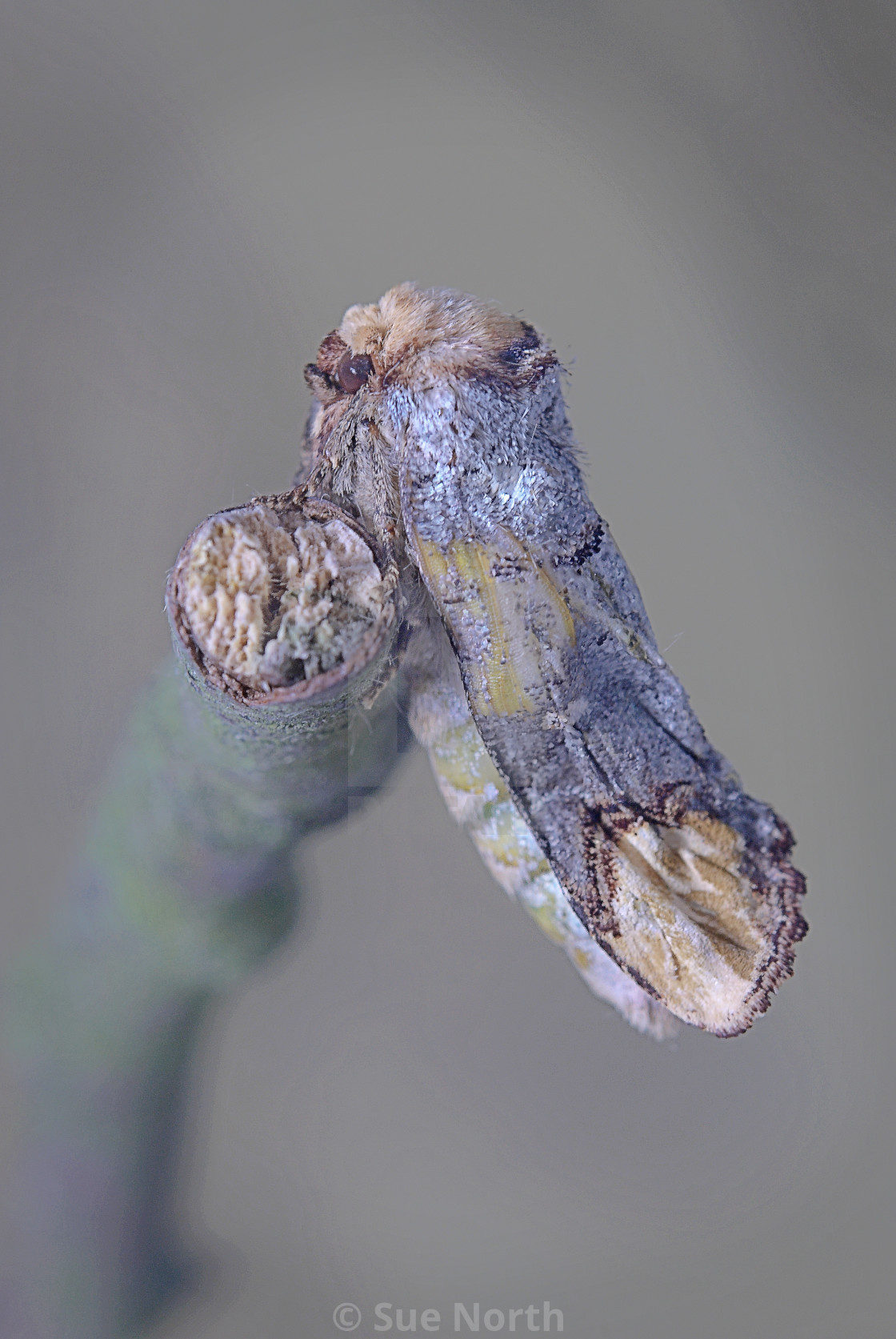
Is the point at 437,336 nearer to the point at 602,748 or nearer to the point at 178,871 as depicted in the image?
the point at 602,748

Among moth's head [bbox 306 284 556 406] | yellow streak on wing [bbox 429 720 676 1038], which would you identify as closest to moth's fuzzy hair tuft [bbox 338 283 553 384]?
moth's head [bbox 306 284 556 406]

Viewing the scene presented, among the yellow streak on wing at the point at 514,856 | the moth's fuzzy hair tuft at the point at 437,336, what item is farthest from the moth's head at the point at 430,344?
the yellow streak on wing at the point at 514,856

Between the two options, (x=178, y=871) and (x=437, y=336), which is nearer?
(x=437, y=336)

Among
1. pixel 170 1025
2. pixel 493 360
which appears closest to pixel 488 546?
pixel 493 360

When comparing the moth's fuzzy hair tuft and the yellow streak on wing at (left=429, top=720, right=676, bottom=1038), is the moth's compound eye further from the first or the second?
the yellow streak on wing at (left=429, top=720, right=676, bottom=1038)

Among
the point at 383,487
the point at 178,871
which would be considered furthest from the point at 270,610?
the point at 178,871

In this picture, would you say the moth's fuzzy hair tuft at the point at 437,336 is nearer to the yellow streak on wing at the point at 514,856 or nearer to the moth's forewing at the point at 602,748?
the moth's forewing at the point at 602,748
